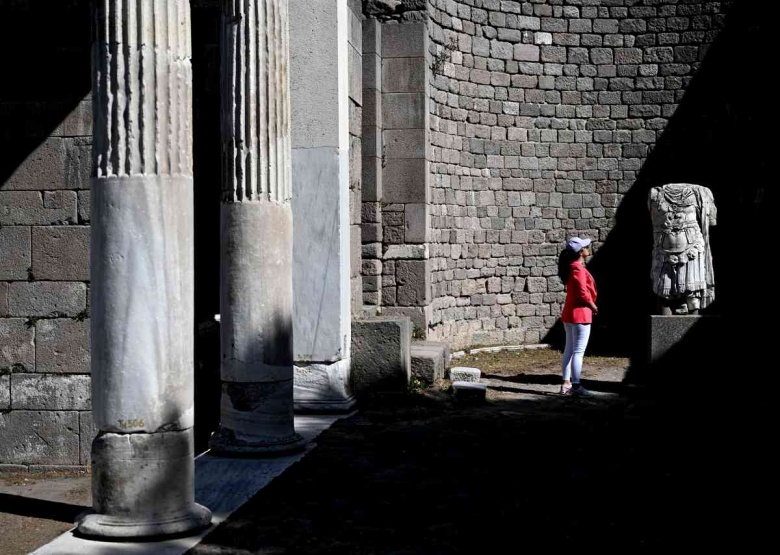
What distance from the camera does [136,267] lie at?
4.62 metres

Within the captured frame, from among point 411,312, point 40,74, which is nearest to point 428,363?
point 411,312

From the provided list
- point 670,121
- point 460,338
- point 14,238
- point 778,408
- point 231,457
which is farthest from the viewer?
point 670,121

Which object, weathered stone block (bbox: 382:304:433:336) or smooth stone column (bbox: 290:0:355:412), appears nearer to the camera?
smooth stone column (bbox: 290:0:355:412)

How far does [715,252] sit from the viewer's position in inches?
554

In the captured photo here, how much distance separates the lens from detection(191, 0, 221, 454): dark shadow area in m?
9.16

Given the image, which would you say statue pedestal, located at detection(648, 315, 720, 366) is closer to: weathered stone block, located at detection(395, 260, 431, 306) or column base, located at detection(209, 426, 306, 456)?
weathered stone block, located at detection(395, 260, 431, 306)

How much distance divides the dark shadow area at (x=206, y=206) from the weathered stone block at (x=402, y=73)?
9.00 ft

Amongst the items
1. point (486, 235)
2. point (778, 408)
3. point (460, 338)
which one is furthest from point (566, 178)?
point (778, 408)

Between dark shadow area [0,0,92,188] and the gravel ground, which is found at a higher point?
dark shadow area [0,0,92,188]

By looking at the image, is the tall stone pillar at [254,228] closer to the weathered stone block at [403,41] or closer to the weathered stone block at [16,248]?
the weathered stone block at [16,248]

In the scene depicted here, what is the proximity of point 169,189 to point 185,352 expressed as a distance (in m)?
0.76

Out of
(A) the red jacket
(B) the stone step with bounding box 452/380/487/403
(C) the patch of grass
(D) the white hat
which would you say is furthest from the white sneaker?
(C) the patch of grass

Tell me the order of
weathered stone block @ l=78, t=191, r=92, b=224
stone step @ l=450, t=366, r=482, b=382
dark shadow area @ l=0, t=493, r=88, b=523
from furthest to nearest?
stone step @ l=450, t=366, r=482, b=382 < weathered stone block @ l=78, t=191, r=92, b=224 < dark shadow area @ l=0, t=493, r=88, b=523

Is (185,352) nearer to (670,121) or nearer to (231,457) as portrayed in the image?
(231,457)
